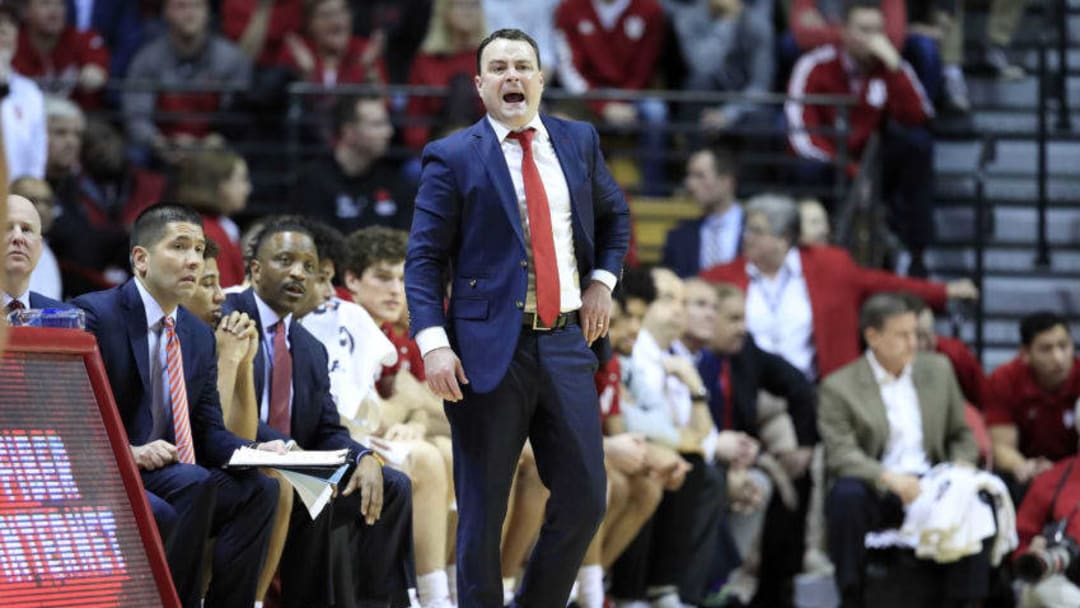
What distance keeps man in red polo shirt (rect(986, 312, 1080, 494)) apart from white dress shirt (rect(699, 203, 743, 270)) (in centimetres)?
174

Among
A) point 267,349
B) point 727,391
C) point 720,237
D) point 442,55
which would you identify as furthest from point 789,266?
point 267,349

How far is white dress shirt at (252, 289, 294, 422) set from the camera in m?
7.31

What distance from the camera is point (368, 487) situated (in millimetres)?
6992

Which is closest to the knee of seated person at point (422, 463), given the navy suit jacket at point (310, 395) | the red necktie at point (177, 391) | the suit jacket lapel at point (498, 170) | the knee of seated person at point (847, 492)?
the navy suit jacket at point (310, 395)

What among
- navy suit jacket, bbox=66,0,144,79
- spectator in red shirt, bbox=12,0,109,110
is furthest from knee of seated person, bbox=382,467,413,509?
navy suit jacket, bbox=66,0,144,79

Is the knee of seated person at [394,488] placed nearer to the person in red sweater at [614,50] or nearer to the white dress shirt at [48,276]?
the white dress shirt at [48,276]

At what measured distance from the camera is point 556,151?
646 cm

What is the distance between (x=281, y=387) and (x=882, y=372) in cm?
394

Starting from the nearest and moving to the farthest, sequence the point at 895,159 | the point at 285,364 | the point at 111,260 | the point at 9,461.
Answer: the point at 9,461
the point at 285,364
the point at 111,260
the point at 895,159

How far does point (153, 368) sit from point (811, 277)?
5.39 metres

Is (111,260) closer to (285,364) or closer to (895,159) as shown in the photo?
(285,364)

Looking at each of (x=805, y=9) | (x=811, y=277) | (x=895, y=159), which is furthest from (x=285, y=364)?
(x=805, y=9)

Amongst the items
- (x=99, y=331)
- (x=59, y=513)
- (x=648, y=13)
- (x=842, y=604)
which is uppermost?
(x=648, y=13)

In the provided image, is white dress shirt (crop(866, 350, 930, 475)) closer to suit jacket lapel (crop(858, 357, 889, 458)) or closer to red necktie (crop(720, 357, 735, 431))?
suit jacket lapel (crop(858, 357, 889, 458))
